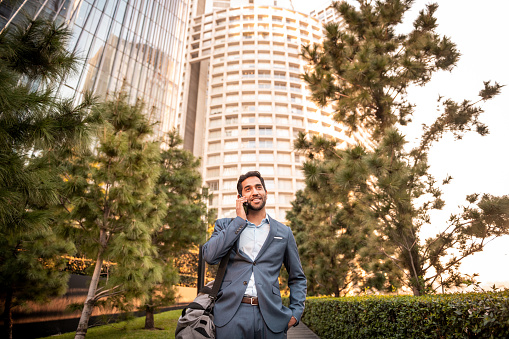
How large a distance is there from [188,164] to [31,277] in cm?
644

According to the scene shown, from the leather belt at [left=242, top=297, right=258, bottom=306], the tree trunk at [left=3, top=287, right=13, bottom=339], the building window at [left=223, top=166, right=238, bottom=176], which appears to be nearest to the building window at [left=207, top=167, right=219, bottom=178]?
the building window at [left=223, top=166, right=238, bottom=176]

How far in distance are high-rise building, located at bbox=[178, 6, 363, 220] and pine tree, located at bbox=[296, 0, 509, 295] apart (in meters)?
26.5

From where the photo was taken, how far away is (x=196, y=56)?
46.2m

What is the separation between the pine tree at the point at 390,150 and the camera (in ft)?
18.1

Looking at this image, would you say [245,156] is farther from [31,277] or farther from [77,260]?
[31,277]

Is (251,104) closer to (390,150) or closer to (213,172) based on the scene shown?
(213,172)

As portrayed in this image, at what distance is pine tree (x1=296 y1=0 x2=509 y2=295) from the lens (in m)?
5.51

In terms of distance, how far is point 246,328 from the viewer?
1472 millimetres

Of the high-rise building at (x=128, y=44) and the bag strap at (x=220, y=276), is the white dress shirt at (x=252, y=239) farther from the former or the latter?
the high-rise building at (x=128, y=44)

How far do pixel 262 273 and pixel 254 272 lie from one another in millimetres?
49

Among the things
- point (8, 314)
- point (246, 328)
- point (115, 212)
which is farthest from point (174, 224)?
point (246, 328)

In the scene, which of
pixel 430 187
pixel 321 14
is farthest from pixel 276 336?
pixel 321 14

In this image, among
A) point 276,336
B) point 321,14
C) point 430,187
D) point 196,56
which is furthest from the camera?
point 321,14

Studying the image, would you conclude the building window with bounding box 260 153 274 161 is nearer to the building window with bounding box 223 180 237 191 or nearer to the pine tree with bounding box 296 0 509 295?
the building window with bounding box 223 180 237 191
